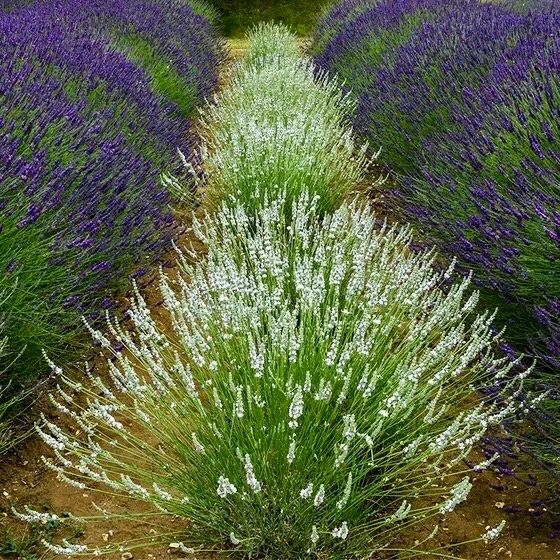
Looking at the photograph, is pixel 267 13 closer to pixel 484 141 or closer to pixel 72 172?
pixel 484 141

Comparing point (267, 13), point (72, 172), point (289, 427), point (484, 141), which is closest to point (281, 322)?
point (289, 427)

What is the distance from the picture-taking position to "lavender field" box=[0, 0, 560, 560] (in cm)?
192

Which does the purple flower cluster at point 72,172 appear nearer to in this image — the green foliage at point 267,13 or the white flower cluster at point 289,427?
the white flower cluster at point 289,427

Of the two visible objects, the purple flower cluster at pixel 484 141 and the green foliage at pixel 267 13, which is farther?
the green foliage at pixel 267 13

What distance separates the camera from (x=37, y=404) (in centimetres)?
255

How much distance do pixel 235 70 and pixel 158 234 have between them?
6.03m

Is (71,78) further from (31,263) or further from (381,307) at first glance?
(381,307)

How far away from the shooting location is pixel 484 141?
11.9 ft

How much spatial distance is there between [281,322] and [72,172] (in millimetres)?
1512

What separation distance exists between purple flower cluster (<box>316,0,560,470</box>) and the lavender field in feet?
0.07

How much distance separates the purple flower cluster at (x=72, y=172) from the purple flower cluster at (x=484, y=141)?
146 centimetres

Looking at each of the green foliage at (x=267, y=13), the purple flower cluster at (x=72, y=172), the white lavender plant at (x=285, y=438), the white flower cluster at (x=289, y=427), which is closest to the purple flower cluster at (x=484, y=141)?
the white flower cluster at (x=289, y=427)

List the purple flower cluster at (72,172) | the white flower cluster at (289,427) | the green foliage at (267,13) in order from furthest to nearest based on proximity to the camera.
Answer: the green foliage at (267,13), the purple flower cluster at (72,172), the white flower cluster at (289,427)

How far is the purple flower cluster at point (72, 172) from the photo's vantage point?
2.55 m
